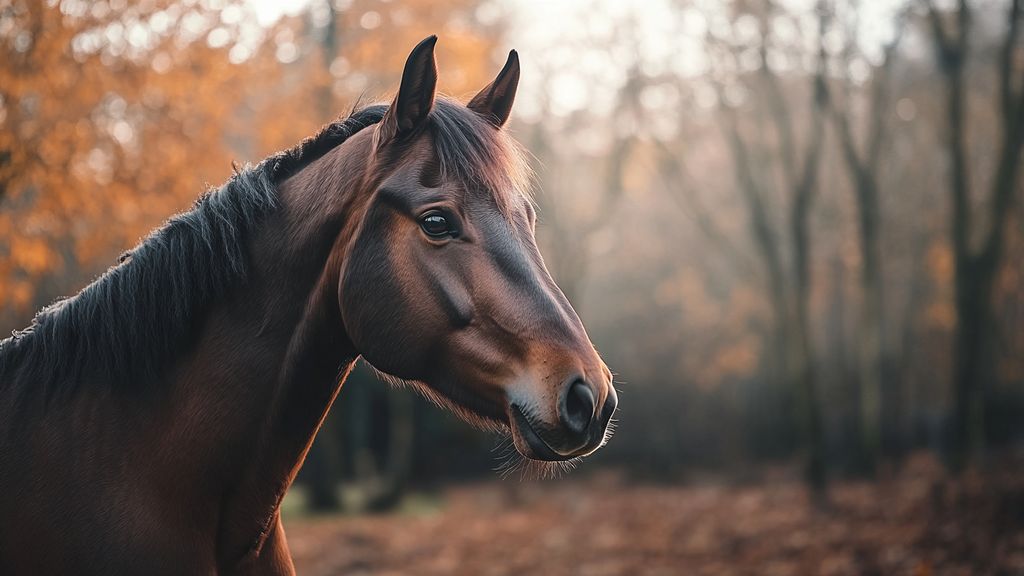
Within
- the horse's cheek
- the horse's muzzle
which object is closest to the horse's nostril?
the horse's muzzle

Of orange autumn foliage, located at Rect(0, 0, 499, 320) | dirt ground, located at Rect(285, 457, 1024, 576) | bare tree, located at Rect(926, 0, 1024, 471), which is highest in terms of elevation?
orange autumn foliage, located at Rect(0, 0, 499, 320)

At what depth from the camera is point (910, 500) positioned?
1314cm

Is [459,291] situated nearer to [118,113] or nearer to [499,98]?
[499,98]

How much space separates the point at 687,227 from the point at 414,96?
110ft

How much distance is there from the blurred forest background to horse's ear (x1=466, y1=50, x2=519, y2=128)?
70 cm

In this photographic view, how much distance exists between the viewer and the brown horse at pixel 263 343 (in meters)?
2.54

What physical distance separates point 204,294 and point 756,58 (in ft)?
50.4

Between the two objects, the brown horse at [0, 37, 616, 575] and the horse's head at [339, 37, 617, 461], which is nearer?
the horse's head at [339, 37, 617, 461]

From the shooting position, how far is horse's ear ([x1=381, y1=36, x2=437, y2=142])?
104 inches

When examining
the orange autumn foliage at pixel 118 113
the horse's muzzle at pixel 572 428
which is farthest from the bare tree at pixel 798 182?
the horse's muzzle at pixel 572 428

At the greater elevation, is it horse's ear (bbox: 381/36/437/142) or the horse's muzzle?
horse's ear (bbox: 381/36/437/142)

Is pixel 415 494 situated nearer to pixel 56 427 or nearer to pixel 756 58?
pixel 756 58

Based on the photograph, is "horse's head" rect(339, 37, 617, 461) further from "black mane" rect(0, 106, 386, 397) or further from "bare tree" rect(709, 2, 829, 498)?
"bare tree" rect(709, 2, 829, 498)

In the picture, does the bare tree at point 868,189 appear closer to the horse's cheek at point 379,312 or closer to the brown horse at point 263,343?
the brown horse at point 263,343
